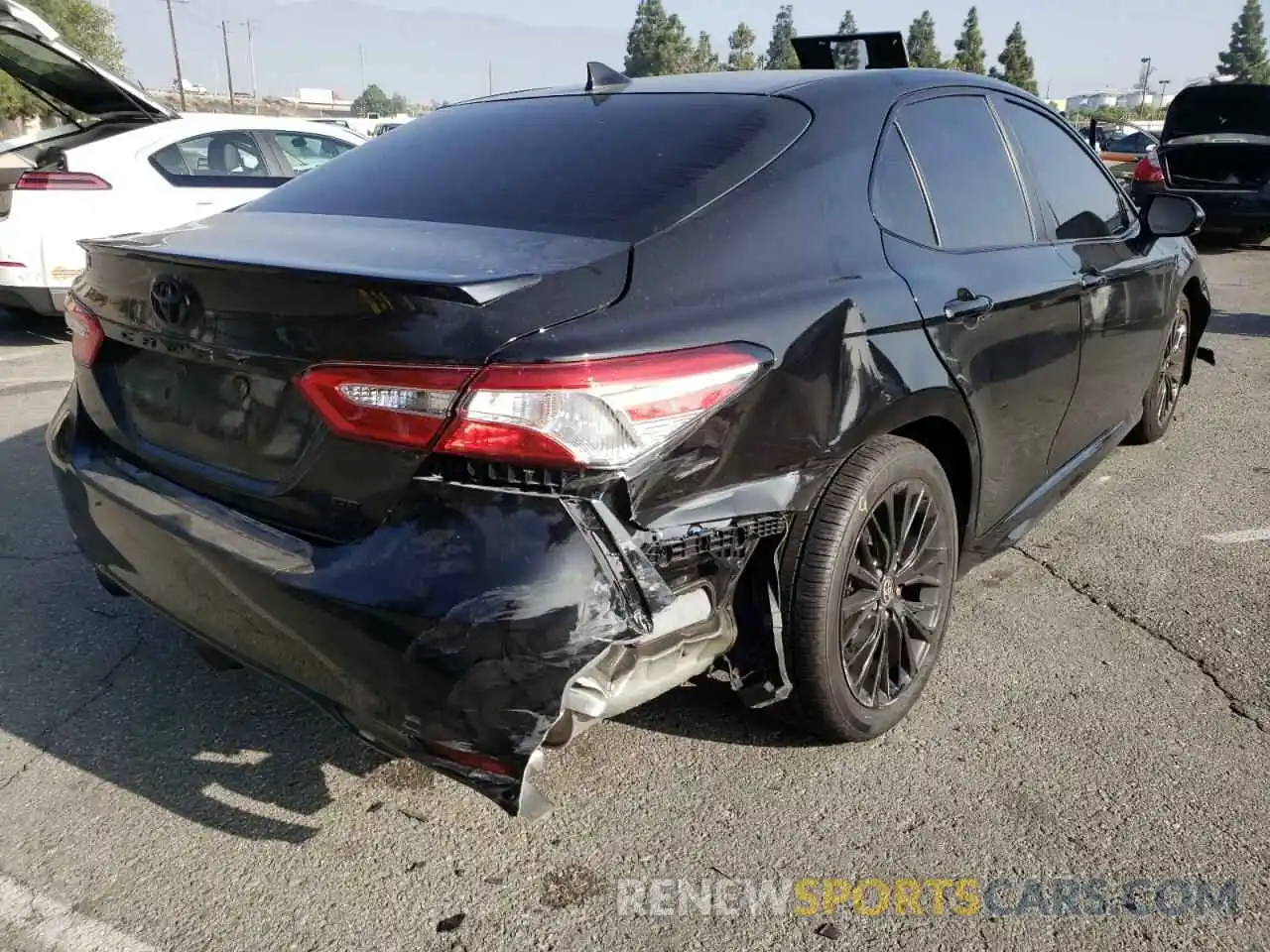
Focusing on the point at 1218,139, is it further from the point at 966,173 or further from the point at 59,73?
the point at 59,73

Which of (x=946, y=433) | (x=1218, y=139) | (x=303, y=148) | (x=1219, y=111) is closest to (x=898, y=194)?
(x=946, y=433)

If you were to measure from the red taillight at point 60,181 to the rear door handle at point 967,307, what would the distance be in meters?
6.34

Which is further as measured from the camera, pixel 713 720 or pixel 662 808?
pixel 713 720

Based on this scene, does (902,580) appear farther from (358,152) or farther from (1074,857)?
(358,152)

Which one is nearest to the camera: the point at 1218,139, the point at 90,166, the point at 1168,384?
the point at 1168,384

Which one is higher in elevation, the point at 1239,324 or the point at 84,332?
the point at 84,332

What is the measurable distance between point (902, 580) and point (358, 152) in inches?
79.1

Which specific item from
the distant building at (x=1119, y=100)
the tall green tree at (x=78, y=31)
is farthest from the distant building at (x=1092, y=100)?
the tall green tree at (x=78, y=31)

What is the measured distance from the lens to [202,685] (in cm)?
288

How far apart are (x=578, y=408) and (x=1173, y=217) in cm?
327

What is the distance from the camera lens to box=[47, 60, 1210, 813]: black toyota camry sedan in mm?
1816

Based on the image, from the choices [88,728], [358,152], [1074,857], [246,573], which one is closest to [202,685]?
[88,728]

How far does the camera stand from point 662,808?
94.3 inches

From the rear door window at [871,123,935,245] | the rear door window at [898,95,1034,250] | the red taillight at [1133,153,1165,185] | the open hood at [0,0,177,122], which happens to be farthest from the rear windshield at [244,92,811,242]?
the red taillight at [1133,153,1165,185]
